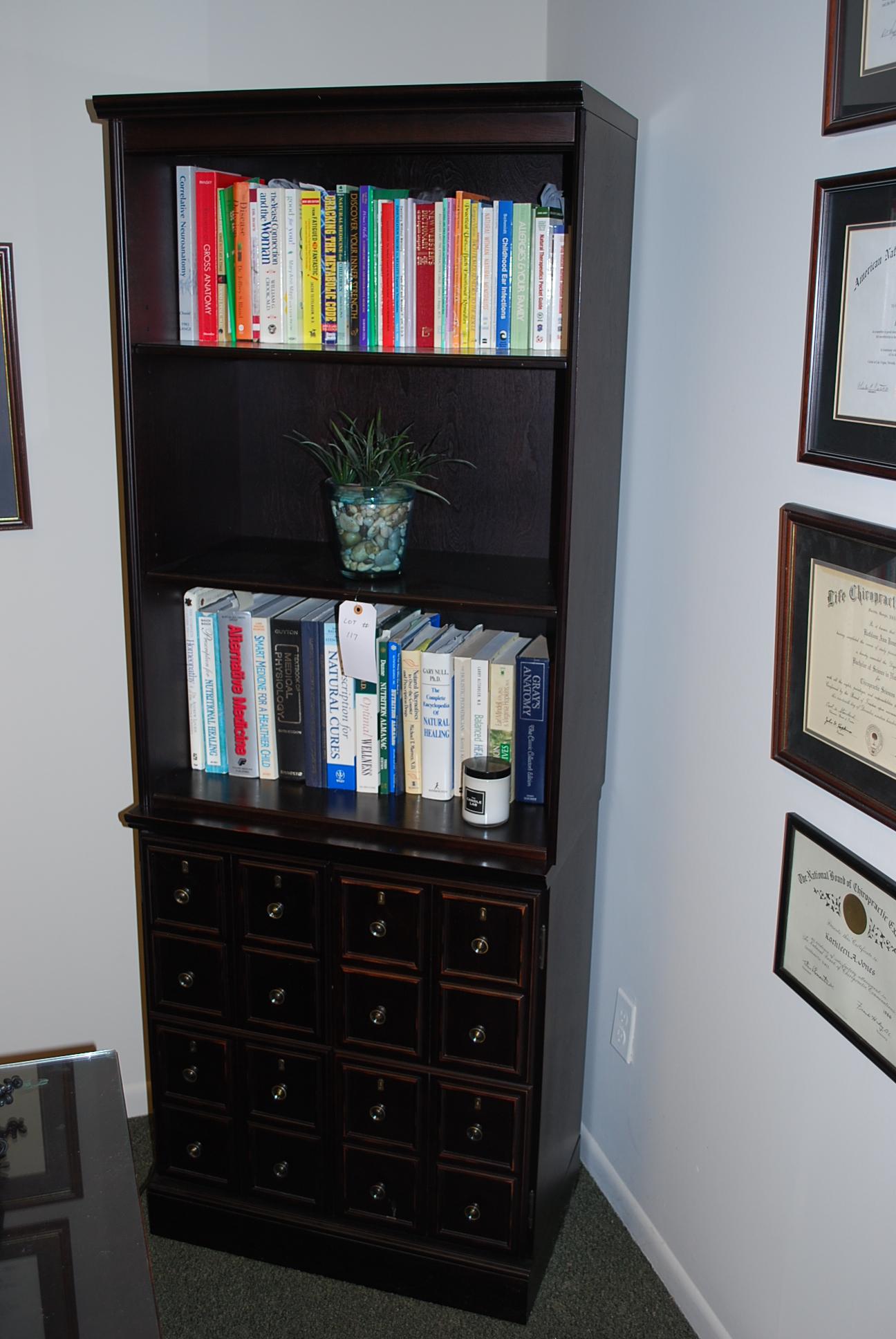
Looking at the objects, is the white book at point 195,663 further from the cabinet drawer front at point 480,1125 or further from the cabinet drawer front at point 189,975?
the cabinet drawer front at point 480,1125

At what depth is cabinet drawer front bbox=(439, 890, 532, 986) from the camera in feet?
6.46

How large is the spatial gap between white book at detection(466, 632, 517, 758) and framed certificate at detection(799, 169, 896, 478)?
670 mm

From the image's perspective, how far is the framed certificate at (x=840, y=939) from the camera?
4.99 ft

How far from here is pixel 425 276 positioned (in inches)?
75.8

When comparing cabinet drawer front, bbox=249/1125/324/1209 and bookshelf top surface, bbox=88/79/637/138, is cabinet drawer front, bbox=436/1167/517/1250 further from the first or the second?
bookshelf top surface, bbox=88/79/637/138

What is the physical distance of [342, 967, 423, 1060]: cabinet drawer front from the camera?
2.06 meters

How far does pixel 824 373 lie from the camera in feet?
5.11

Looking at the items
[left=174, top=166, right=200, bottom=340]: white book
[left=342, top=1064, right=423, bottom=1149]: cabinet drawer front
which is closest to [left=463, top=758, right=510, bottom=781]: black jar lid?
[left=342, top=1064, right=423, bottom=1149]: cabinet drawer front

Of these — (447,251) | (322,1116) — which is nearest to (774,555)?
(447,251)

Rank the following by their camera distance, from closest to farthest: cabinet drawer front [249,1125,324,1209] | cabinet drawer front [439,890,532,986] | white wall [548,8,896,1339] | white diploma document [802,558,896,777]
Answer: white diploma document [802,558,896,777]
white wall [548,8,896,1339]
cabinet drawer front [439,890,532,986]
cabinet drawer front [249,1125,324,1209]

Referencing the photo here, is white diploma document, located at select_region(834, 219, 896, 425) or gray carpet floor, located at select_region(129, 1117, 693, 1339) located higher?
white diploma document, located at select_region(834, 219, 896, 425)

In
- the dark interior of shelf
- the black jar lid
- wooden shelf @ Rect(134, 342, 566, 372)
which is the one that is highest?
wooden shelf @ Rect(134, 342, 566, 372)

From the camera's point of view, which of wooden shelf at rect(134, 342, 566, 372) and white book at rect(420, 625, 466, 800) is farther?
white book at rect(420, 625, 466, 800)

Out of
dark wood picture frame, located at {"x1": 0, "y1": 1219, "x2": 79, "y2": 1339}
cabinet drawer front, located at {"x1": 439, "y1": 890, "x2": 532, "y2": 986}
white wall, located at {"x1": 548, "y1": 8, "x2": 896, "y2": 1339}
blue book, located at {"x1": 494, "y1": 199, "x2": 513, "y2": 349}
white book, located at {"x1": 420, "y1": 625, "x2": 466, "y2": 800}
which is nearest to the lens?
dark wood picture frame, located at {"x1": 0, "y1": 1219, "x2": 79, "y2": 1339}
